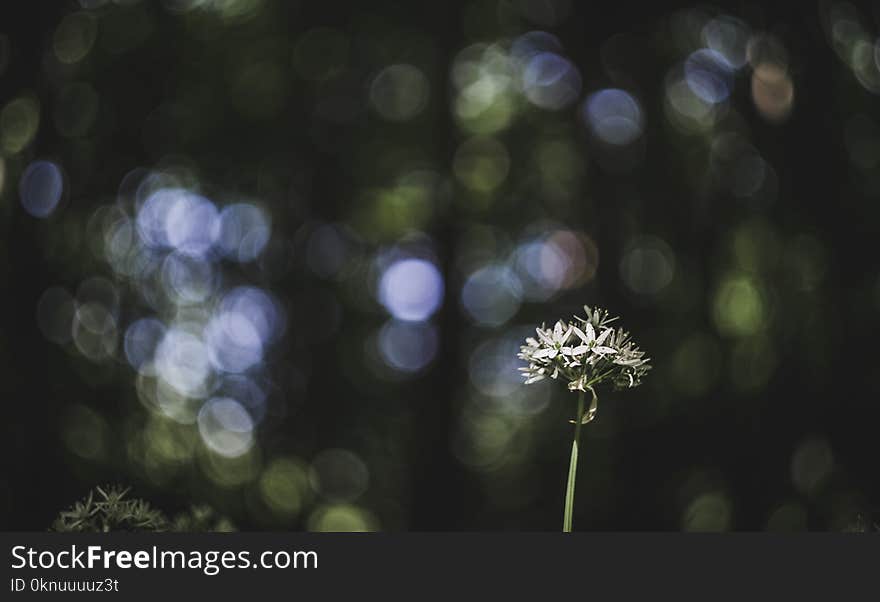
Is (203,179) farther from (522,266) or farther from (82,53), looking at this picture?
(522,266)

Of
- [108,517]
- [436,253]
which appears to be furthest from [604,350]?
[436,253]

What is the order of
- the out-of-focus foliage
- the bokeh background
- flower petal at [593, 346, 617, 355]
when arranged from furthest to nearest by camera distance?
the bokeh background
the out-of-focus foliage
flower petal at [593, 346, 617, 355]

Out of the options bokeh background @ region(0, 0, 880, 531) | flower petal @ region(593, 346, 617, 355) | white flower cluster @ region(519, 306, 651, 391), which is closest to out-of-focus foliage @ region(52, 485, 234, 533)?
white flower cluster @ region(519, 306, 651, 391)

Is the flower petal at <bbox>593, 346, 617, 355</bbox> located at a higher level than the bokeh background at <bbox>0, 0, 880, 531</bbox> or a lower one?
lower

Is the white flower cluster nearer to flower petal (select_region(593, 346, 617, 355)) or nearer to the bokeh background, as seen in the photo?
flower petal (select_region(593, 346, 617, 355))

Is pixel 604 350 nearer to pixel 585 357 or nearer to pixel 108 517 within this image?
pixel 585 357

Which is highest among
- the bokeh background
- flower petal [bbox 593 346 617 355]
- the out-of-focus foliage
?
the bokeh background

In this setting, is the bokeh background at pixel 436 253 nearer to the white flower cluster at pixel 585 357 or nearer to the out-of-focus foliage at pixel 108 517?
the out-of-focus foliage at pixel 108 517
